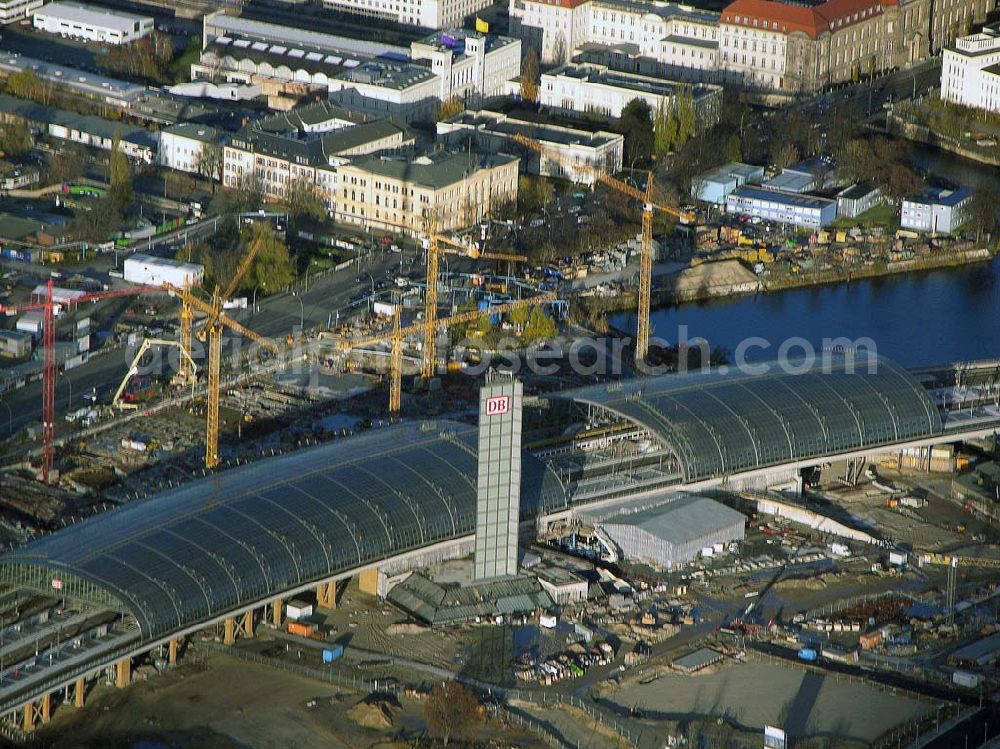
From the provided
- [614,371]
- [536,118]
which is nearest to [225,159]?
[536,118]

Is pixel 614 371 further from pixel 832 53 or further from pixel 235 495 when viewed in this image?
pixel 832 53

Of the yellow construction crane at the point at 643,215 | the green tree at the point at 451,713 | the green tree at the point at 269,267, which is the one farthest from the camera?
the green tree at the point at 269,267

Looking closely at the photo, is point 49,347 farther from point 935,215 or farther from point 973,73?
point 973,73

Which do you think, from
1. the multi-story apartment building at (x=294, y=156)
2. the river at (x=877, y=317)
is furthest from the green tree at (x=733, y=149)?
the multi-story apartment building at (x=294, y=156)

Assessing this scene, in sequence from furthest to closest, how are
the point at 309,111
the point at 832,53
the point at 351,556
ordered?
the point at 832,53 → the point at 309,111 → the point at 351,556

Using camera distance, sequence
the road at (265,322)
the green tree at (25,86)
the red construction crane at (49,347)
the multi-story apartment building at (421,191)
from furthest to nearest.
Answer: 1. the green tree at (25,86)
2. the multi-story apartment building at (421,191)
3. the road at (265,322)
4. the red construction crane at (49,347)

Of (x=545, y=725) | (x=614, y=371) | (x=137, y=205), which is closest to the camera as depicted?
(x=545, y=725)

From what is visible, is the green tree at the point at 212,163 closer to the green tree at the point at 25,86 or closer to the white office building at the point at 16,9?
the green tree at the point at 25,86

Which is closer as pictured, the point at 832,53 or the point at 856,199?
the point at 856,199
